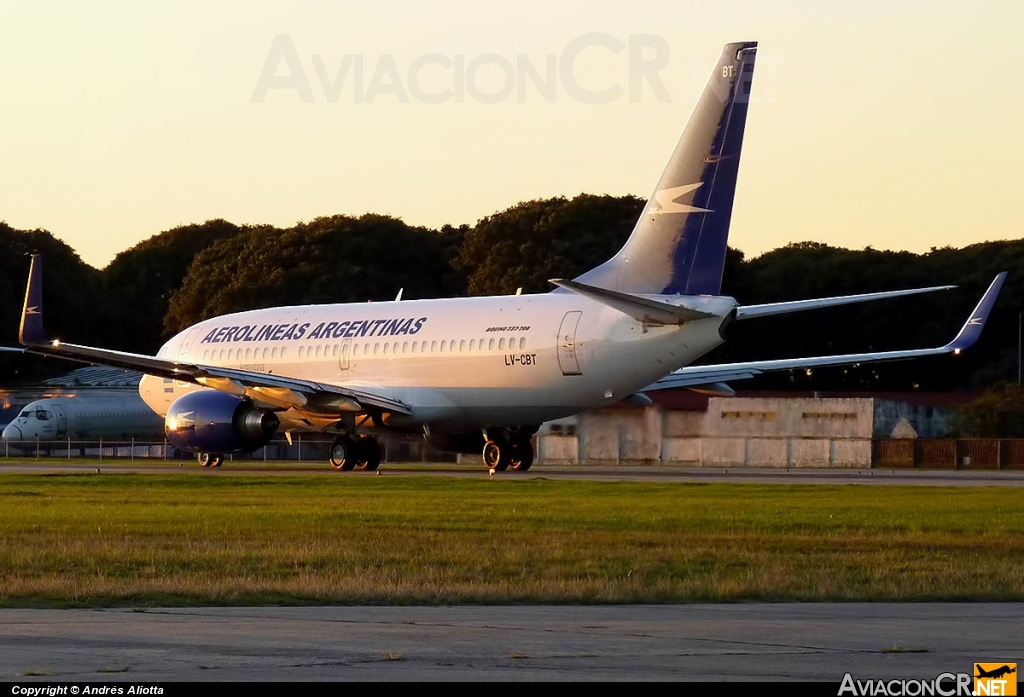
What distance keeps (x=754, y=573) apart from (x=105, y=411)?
6798cm

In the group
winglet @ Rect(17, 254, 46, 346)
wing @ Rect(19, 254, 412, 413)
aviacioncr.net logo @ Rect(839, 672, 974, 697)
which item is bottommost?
aviacioncr.net logo @ Rect(839, 672, 974, 697)

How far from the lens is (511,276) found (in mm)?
104938

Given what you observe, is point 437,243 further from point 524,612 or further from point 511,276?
point 524,612

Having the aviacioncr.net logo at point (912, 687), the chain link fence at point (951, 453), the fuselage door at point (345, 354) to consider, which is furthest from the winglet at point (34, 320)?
the aviacioncr.net logo at point (912, 687)

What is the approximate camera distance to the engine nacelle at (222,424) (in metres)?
48.0

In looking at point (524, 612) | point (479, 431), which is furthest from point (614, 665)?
point (479, 431)

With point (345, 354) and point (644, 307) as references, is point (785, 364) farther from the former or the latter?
point (345, 354)

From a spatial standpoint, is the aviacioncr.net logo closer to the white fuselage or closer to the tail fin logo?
the white fuselage

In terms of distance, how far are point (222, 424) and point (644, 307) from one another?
14169mm

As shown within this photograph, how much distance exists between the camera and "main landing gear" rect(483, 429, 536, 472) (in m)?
48.7

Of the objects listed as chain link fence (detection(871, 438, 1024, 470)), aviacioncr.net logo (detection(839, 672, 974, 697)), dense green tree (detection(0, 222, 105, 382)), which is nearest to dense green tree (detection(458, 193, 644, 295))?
dense green tree (detection(0, 222, 105, 382))

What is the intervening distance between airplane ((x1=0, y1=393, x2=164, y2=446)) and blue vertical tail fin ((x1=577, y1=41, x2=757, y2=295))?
44.3 meters

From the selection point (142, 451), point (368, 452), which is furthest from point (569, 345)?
point (142, 451)

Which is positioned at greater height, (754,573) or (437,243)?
(437,243)
